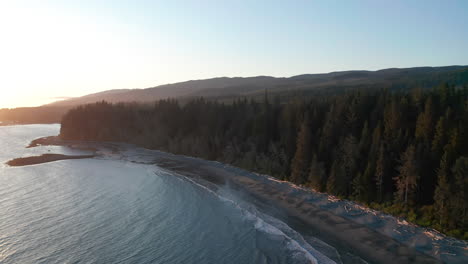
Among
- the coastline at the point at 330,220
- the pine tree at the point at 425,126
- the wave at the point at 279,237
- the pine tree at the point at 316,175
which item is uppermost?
the pine tree at the point at 425,126

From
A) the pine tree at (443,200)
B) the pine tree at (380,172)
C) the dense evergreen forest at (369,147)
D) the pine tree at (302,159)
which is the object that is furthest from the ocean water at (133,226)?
the pine tree at (380,172)

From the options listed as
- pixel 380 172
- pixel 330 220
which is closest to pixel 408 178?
pixel 380 172

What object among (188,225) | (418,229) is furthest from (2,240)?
(418,229)

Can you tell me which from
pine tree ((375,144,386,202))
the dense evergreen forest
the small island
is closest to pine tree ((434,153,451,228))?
the dense evergreen forest

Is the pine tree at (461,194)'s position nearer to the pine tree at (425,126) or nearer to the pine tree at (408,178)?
the pine tree at (408,178)

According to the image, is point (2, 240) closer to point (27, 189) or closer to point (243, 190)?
point (27, 189)

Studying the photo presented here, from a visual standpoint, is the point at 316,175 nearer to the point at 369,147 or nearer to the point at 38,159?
the point at 369,147
